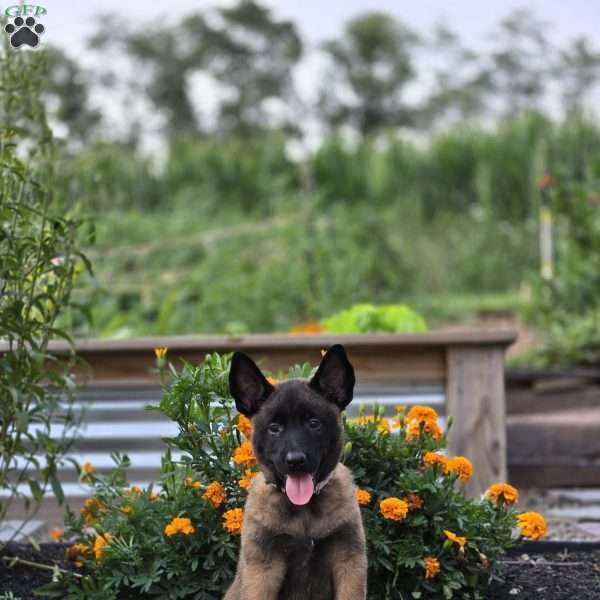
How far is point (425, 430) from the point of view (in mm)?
3695

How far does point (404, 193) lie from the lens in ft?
51.2

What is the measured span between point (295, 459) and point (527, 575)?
1.52 m

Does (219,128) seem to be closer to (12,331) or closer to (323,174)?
(323,174)

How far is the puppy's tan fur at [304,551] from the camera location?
2818 mm

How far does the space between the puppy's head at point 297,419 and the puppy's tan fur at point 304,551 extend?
90mm

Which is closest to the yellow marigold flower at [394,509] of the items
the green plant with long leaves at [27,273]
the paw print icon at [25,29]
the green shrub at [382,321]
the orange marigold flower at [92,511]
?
the orange marigold flower at [92,511]

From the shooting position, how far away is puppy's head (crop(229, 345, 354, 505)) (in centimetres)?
272

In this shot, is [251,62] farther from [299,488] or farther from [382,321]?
[299,488]

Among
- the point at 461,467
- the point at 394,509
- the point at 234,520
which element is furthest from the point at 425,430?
the point at 234,520

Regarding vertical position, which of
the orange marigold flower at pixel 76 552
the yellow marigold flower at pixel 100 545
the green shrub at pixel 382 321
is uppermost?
the green shrub at pixel 382 321

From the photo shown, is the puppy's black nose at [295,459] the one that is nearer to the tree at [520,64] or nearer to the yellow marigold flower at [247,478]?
the yellow marigold flower at [247,478]

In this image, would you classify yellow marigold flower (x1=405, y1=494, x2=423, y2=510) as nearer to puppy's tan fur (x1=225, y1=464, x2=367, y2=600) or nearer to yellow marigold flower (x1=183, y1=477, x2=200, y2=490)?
puppy's tan fur (x1=225, y1=464, x2=367, y2=600)

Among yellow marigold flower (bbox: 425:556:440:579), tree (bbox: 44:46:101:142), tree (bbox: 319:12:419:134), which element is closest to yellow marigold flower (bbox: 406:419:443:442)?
yellow marigold flower (bbox: 425:556:440:579)

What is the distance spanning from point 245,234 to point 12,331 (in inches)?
311
